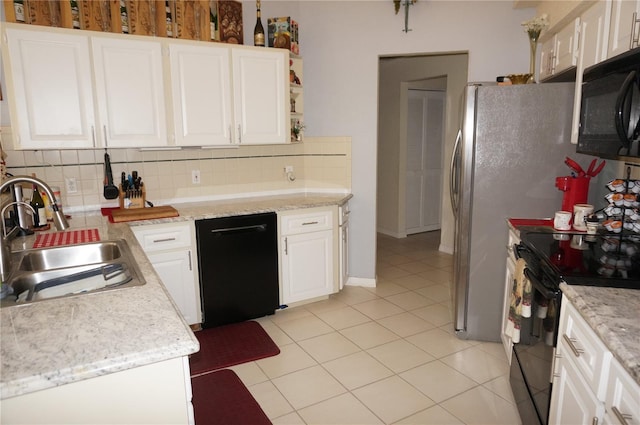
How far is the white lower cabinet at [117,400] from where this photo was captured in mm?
990

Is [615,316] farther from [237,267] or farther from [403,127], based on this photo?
[403,127]

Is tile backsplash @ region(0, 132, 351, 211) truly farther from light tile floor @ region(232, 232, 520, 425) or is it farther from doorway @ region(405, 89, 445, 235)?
doorway @ region(405, 89, 445, 235)

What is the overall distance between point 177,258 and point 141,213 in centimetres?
39

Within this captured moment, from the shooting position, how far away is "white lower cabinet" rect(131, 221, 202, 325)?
2846 mm

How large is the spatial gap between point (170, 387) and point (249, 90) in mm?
2550

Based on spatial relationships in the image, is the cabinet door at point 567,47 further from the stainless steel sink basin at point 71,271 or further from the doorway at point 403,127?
the stainless steel sink basin at point 71,271

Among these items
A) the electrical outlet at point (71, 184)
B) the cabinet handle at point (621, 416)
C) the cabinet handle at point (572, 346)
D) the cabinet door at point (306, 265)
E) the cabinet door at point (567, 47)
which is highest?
the cabinet door at point (567, 47)

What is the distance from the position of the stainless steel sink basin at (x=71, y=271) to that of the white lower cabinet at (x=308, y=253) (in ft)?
4.69

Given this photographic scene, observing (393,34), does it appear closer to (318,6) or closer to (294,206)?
(318,6)

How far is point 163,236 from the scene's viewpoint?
9.44 feet

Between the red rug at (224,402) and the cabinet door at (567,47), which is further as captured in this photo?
the cabinet door at (567,47)

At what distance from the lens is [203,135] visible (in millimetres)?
3141

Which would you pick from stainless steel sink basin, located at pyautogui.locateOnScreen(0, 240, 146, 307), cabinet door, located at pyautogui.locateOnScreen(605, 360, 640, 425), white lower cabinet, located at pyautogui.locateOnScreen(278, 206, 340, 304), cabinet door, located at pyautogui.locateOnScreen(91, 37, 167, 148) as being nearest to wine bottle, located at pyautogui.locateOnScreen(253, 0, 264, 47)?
cabinet door, located at pyautogui.locateOnScreen(91, 37, 167, 148)

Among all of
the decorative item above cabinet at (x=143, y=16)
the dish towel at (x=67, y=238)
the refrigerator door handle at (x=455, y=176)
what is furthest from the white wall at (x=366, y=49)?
the dish towel at (x=67, y=238)
